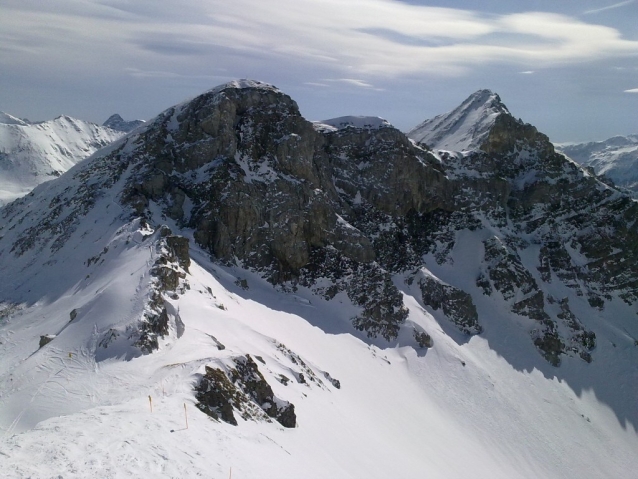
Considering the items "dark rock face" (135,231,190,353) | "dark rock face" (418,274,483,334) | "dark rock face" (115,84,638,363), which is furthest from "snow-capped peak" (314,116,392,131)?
"dark rock face" (135,231,190,353)

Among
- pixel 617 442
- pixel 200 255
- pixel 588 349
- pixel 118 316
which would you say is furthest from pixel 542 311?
pixel 118 316

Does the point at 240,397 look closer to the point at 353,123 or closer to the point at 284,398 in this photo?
the point at 284,398

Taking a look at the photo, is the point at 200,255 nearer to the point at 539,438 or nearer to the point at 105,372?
the point at 105,372

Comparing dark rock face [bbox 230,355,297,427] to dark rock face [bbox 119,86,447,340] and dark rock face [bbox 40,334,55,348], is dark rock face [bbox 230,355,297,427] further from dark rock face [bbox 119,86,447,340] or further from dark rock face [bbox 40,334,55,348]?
dark rock face [bbox 119,86,447,340]

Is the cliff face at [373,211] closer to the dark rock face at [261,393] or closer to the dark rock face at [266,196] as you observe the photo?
the dark rock face at [266,196]

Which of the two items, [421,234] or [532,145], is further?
[532,145]

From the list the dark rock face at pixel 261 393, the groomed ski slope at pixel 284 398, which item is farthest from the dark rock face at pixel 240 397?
the groomed ski slope at pixel 284 398

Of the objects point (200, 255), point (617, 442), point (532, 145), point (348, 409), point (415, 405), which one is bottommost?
point (617, 442)
